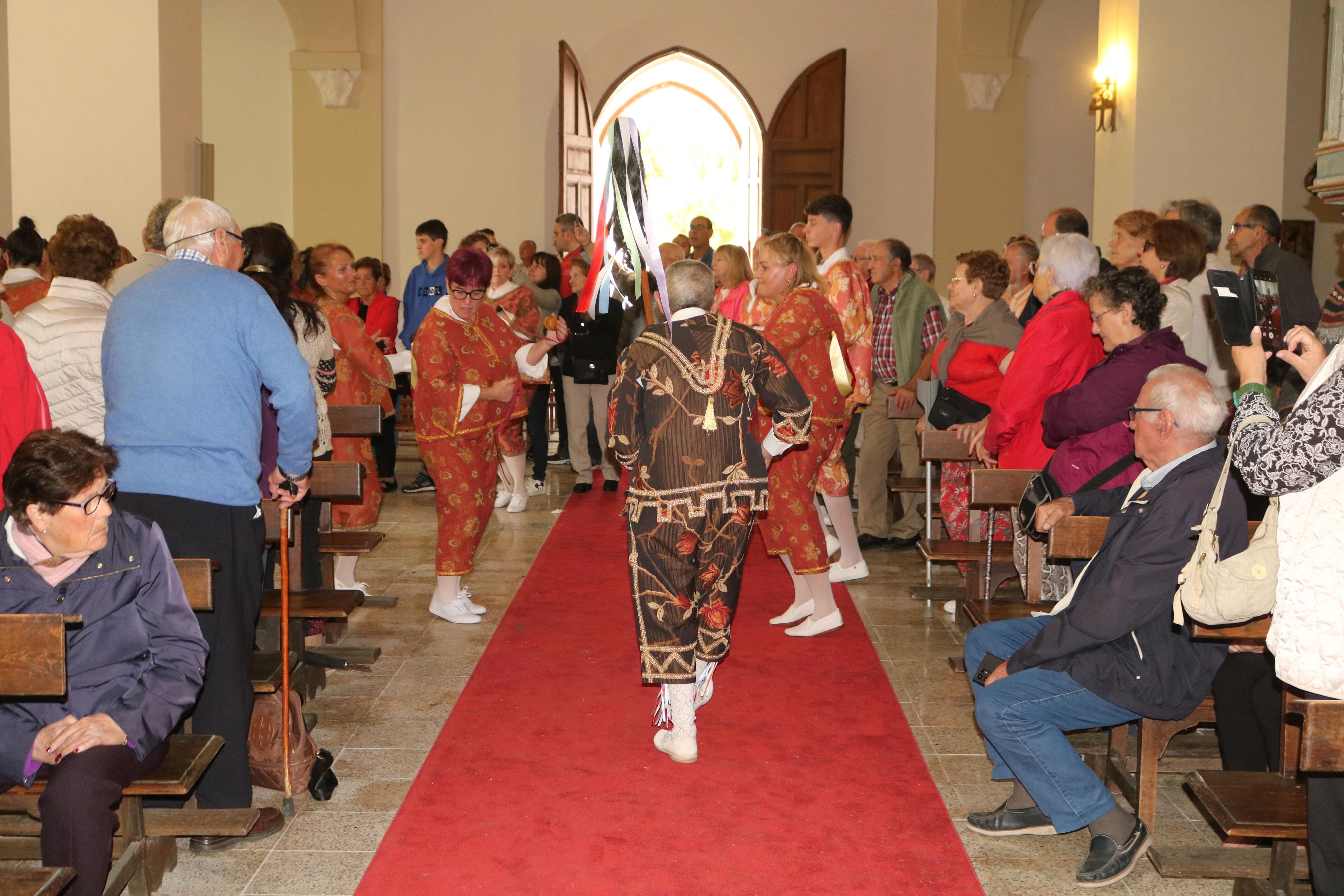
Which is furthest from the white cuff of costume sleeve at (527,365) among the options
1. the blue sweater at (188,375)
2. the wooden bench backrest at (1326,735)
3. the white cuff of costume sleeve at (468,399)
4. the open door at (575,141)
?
the open door at (575,141)

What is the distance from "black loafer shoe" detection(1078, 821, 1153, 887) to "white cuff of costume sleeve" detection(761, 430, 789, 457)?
5.57ft

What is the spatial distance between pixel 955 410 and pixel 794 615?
4.10ft

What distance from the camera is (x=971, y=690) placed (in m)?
4.62

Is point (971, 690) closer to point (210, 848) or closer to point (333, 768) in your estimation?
point (333, 768)

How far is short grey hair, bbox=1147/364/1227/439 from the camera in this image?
10.7ft

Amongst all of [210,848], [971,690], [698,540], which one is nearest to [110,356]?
[210,848]

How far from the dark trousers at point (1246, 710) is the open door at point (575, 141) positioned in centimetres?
979

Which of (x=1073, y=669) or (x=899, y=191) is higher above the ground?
(x=899, y=191)

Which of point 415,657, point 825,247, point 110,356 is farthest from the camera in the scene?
point 825,247

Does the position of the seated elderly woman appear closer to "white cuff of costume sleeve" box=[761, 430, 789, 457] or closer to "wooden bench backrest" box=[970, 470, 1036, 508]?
"white cuff of costume sleeve" box=[761, 430, 789, 457]

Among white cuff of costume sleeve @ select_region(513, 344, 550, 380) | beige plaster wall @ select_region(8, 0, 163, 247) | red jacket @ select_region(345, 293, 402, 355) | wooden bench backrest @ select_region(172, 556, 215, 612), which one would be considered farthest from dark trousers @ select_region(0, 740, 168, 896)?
red jacket @ select_region(345, 293, 402, 355)

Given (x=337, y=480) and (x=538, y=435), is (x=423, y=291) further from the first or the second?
(x=337, y=480)

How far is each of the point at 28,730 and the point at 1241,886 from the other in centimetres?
294

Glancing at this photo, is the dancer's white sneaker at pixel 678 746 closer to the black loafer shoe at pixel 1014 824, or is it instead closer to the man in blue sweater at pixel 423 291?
the black loafer shoe at pixel 1014 824
